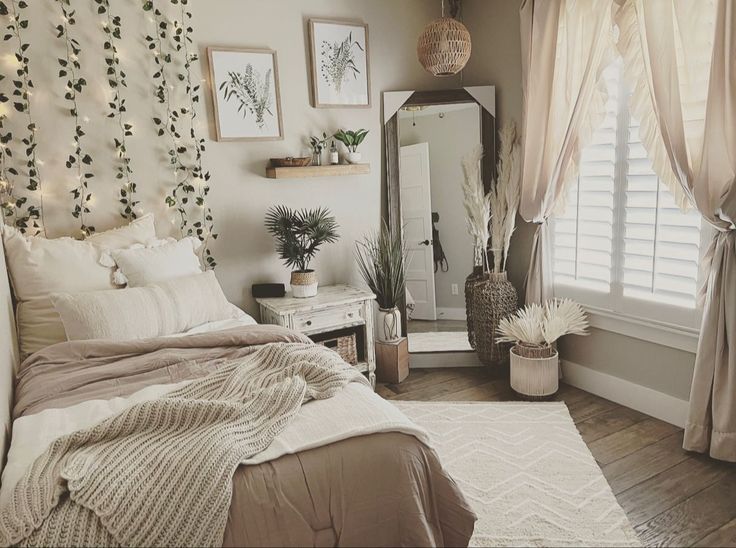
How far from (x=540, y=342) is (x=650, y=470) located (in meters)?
0.97

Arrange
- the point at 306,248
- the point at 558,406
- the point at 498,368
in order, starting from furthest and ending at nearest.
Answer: the point at 498,368 < the point at 306,248 < the point at 558,406

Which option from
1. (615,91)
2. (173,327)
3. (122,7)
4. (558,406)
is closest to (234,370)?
(173,327)

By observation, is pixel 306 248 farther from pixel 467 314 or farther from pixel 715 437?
pixel 715 437

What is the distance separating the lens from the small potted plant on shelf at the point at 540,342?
319 centimetres

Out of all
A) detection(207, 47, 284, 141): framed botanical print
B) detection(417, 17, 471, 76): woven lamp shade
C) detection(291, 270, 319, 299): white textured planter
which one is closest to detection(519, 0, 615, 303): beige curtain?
detection(417, 17, 471, 76): woven lamp shade

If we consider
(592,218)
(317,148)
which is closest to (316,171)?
(317,148)

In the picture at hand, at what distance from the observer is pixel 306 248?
3.36 metres

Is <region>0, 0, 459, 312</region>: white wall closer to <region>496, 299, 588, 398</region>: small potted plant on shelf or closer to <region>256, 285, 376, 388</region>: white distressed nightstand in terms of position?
<region>256, 285, 376, 388</region>: white distressed nightstand

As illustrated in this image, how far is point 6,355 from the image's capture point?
7.12 ft

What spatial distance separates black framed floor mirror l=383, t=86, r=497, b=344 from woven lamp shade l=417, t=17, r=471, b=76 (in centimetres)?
47

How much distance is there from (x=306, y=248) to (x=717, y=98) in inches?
88.4

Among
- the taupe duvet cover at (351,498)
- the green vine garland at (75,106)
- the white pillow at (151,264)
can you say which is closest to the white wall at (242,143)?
the green vine garland at (75,106)

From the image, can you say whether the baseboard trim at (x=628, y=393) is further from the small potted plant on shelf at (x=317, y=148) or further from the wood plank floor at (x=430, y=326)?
the small potted plant on shelf at (x=317, y=148)

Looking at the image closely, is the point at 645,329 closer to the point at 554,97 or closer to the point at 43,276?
the point at 554,97
